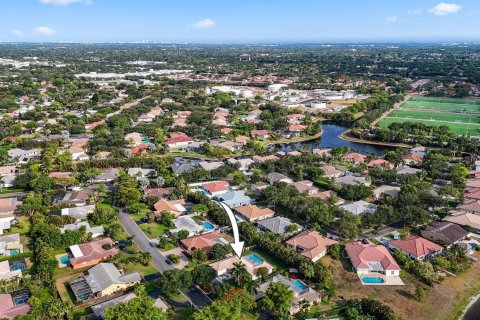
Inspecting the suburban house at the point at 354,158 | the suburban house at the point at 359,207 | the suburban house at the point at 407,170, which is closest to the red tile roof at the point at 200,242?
the suburban house at the point at 359,207

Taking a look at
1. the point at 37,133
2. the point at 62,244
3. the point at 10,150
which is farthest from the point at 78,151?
the point at 62,244

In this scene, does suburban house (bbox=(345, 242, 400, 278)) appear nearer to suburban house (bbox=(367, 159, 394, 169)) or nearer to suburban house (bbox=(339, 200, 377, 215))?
suburban house (bbox=(339, 200, 377, 215))

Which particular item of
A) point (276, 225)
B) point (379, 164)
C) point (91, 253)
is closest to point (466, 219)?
point (379, 164)

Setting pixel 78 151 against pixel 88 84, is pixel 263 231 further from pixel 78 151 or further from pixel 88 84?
pixel 88 84

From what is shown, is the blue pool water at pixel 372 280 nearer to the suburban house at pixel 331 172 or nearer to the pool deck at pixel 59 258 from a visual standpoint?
the suburban house at pixel 331 172

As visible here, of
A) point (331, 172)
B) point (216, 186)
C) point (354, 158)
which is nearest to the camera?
point (216, 186)

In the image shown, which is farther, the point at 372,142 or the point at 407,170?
the point at 372,142

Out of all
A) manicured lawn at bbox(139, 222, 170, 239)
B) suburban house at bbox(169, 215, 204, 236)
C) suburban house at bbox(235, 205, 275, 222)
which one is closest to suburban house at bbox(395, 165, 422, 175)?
suburban house at bbox(235, 205, 275, 222)

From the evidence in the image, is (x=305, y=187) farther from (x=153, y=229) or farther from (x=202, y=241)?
(x=153, y=229)
